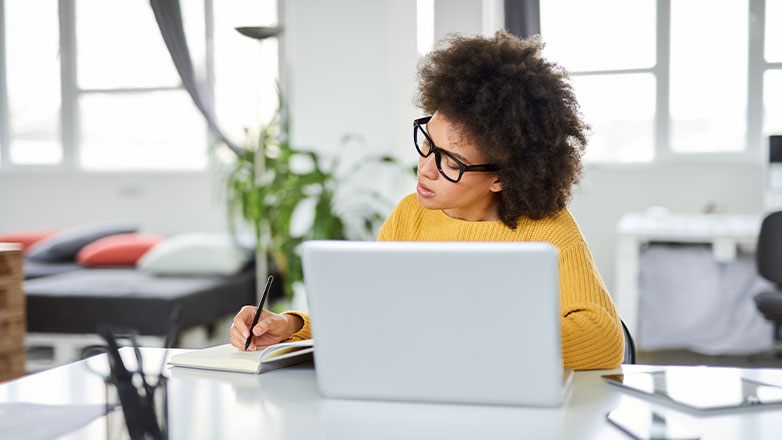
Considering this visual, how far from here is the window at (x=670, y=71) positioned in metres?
5.14

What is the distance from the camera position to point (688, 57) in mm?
5219

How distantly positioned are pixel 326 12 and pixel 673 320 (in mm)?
2432

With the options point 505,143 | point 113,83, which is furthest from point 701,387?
point 113,83

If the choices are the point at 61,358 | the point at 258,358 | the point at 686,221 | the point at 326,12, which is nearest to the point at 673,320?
the point at 686,221

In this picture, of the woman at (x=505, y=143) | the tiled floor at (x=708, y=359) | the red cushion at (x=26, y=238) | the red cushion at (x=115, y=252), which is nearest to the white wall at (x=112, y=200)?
the red cushion at (x=26, y=238)

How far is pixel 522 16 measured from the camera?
97.0 inches

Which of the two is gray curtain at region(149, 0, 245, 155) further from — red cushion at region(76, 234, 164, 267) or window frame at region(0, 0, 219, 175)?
window frame at region(0, 0, 219, 175)

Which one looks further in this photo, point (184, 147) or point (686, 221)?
point (184, 147)

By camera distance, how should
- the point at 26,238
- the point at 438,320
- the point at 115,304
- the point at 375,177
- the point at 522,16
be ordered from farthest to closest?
the point at 26,238
the point at 375,177
the point at 115,304
the point at 522,16
the point at 438,320

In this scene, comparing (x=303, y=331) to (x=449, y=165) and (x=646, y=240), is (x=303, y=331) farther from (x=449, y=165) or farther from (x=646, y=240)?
(x=646, y=240)

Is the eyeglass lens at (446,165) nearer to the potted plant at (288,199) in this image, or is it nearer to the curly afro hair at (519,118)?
the curly afro hair at (519,118)

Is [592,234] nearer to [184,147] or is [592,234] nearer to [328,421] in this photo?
[184,147]

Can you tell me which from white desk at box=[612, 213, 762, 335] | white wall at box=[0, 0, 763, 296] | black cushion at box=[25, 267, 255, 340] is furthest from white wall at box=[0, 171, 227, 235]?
white desk at box=[612, 213, 762, 335]

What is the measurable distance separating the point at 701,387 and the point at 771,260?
2.36 metres
